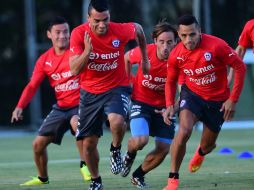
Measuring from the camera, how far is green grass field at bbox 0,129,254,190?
12078mm

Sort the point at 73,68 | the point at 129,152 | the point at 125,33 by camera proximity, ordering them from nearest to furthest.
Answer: the point at 73,68
the point at 125,33
the point at 129,152

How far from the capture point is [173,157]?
36.0ft

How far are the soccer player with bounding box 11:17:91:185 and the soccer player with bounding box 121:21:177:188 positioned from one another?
0.86 metres

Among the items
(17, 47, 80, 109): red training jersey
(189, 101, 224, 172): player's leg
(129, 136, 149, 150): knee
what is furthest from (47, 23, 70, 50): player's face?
(189, 101, 224, 172): player's leg

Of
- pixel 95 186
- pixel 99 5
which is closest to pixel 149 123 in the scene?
pixel 95 186

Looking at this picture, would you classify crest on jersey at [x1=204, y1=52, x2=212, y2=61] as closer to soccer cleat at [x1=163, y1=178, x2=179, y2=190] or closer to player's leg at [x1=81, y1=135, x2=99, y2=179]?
soccer cleat at [x1=163, y1=178, x2=179, y2=190]

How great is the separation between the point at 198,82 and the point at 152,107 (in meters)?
1.21

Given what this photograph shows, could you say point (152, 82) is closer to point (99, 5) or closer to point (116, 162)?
point (116, 162)

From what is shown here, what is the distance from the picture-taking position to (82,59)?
418 inches

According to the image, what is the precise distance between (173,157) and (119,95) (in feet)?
3.25

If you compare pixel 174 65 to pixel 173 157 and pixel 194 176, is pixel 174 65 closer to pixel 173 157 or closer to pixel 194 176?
pixel 173 157

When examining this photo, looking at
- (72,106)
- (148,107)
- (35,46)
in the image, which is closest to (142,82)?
(148,107)

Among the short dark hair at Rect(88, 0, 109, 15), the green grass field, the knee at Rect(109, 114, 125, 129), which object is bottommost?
the green grass field

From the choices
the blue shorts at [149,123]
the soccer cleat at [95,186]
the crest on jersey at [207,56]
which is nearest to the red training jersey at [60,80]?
the blue shorts at [149,123]
